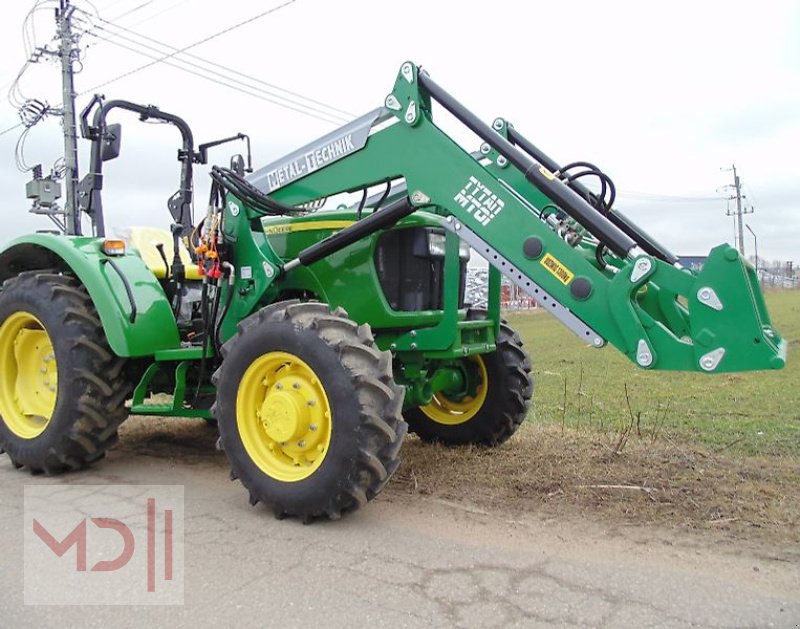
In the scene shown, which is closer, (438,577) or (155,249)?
(438,577)

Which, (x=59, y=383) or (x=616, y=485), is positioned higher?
(x=59, y=383)

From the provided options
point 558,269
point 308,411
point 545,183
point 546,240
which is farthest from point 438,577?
point 545,183

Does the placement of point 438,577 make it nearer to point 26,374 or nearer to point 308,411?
point 308,411

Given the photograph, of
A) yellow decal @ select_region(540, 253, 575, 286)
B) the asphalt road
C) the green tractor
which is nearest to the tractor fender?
the green tractor

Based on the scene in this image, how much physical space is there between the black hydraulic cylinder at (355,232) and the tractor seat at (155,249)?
1.45 m

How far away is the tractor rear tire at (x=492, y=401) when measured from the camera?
18.9 feet

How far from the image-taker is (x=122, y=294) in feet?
17.0

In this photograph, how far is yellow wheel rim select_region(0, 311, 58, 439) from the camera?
18.6 feet

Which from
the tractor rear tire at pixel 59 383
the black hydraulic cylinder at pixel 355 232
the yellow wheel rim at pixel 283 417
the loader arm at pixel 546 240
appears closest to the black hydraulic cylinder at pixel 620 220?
the loader arm at pixel 546 240

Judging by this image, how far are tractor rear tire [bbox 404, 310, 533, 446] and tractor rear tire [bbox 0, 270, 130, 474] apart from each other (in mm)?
2232

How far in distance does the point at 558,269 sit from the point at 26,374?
4.30 meters

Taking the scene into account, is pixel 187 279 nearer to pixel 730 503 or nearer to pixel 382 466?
pixel 382 466

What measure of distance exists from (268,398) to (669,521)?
233cm

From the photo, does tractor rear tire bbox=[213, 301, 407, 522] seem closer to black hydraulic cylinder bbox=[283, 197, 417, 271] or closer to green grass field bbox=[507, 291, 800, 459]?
black hydraulic cylinder bbox=[283, 197, 417, 271]
